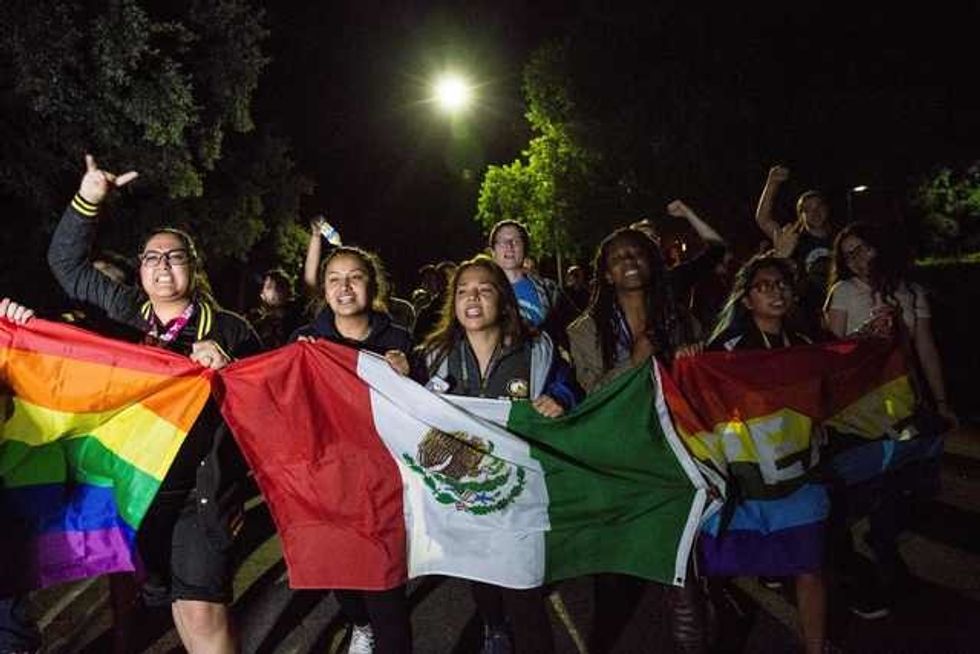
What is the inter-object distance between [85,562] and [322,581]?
94 cm

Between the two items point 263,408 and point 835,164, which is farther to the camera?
point 835,164

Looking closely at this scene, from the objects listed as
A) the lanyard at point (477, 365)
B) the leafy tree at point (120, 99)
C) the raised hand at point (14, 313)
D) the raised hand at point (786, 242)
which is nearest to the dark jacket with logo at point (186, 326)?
the raised hand at point (14, 313)

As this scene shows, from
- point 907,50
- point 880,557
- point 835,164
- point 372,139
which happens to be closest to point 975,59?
point 907,50

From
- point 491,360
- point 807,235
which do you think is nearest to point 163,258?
point 491,360

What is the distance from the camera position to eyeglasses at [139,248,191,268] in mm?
3725

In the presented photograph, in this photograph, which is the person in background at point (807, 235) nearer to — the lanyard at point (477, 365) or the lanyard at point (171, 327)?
the lanyard at point (477, 365)

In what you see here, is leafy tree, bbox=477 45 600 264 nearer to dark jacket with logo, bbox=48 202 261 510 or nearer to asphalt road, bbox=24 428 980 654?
asphalt road, bbox=24 428 980 654

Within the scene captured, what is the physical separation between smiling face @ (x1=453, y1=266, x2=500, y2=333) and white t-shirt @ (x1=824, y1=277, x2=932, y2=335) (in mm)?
2136

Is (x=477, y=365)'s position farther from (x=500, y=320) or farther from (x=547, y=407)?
(x=547, y=407)

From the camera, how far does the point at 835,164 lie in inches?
697

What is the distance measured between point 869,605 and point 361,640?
2.57m

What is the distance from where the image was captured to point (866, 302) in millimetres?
4934

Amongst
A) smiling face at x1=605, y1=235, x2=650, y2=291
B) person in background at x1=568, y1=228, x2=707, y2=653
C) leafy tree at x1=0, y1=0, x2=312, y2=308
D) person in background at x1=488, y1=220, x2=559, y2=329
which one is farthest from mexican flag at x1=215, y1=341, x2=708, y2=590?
leafy tree at x1=0, y1=0, x2=312, y2=308

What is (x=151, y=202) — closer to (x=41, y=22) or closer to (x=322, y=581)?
(x=41, y=22)
